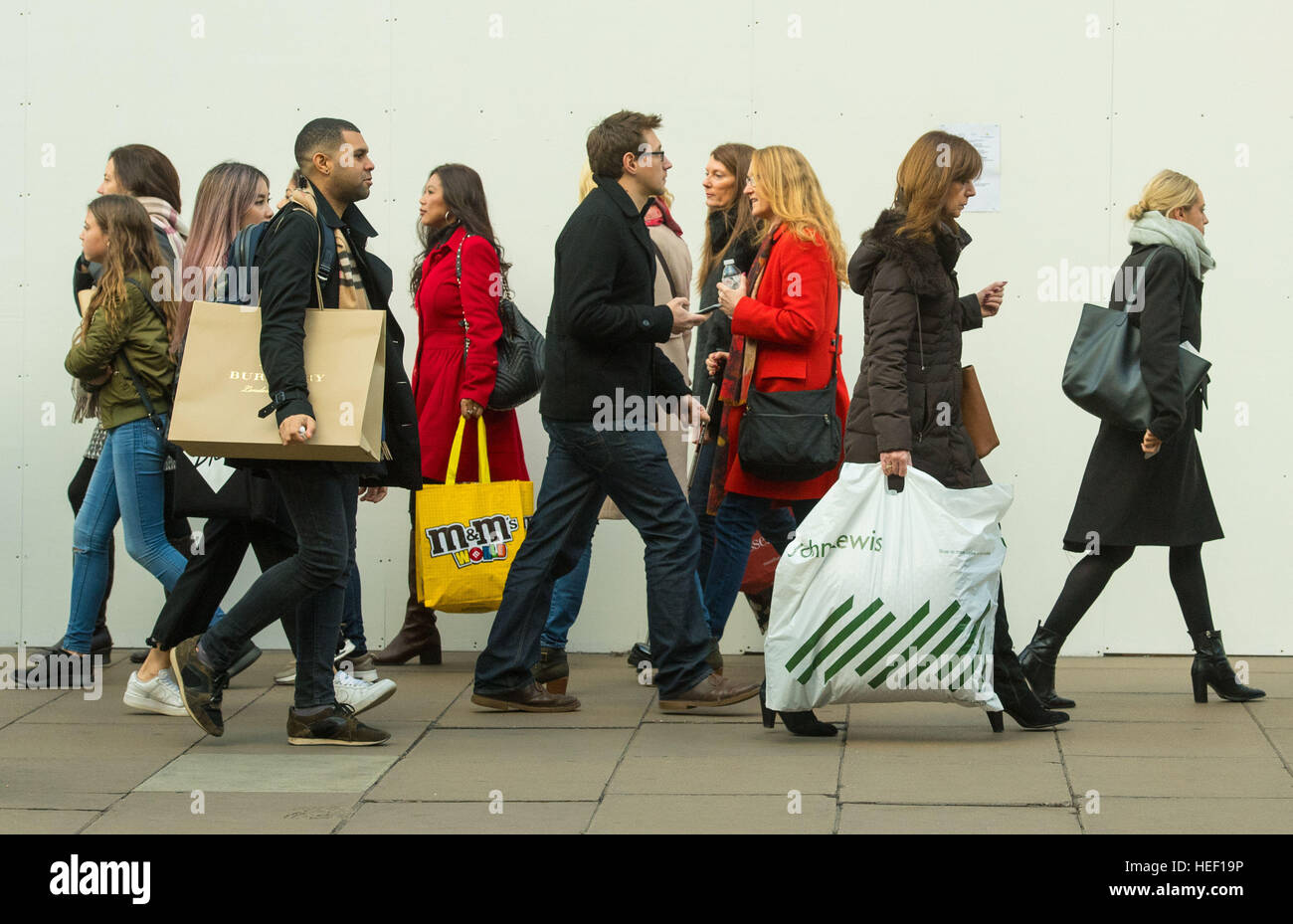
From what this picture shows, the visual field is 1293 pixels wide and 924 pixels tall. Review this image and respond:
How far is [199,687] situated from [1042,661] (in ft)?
9.31

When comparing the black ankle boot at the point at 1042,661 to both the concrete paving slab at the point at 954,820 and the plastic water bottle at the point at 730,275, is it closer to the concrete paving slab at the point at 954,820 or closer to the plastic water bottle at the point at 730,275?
the concrete paving slab at the point at 954,820

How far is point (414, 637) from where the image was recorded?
23.7 ft

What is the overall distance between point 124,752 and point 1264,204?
498cm

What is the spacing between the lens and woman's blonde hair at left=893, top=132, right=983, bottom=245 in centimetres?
545

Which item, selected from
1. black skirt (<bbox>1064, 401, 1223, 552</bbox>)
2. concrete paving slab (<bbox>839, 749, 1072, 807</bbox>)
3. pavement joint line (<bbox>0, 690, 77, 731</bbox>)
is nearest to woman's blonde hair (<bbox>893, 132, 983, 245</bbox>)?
black skirt (<bbox>1064, 401, 1223, 552</bbox>)

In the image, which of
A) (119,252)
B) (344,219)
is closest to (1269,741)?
(344,219)

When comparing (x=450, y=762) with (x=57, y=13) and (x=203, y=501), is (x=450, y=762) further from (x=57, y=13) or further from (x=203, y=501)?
(x=57, y=13)

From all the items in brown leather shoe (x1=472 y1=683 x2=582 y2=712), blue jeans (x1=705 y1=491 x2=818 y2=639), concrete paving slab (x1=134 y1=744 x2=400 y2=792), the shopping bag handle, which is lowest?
brown leather shoe (x1=472 y1=683 x2=582 y2=712)

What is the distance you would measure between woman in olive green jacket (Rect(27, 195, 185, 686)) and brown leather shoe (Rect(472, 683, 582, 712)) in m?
1.32

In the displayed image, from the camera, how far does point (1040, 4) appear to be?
7.18 m

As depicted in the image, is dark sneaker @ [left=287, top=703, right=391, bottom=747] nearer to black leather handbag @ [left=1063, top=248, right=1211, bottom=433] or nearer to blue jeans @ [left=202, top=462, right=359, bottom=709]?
blue jeans @ [left=202, top=462, right=359, bottom=709]

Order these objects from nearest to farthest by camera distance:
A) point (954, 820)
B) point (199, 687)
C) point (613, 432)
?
point (954, 820), point (199, 687), point (613, 432)

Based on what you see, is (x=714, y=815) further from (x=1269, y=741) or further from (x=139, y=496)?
(x=139, y=496)
